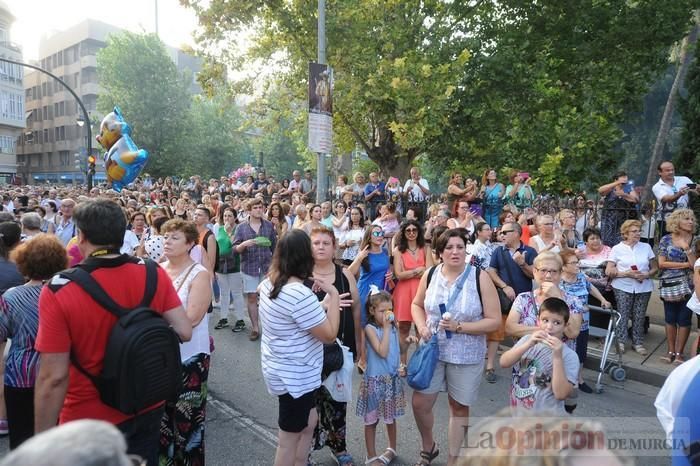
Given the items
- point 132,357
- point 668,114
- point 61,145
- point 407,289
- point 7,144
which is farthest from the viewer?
point 61,145

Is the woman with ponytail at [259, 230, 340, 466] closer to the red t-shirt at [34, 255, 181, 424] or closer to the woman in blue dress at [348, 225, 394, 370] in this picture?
the red t-shirt at [34, 255, 181, 424]

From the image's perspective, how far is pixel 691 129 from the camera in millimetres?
14305

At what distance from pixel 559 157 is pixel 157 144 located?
3303 cm

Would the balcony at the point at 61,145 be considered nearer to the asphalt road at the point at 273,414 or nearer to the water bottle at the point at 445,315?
the asphalt road at the point at 273,414

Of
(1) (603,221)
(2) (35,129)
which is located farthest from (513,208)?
(2) (35,129)

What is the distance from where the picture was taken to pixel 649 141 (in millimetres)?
36906

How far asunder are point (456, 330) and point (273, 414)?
2.09 meters

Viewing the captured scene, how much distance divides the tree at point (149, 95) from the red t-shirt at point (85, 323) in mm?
38508

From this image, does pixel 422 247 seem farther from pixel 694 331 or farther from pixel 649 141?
pixel 649 141

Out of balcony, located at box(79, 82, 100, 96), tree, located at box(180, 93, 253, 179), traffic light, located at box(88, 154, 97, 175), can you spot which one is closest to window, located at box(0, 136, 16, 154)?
balcony, located at box(79, 82, 100, 96)

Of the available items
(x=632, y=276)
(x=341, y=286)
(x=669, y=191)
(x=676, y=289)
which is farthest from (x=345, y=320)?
(x=669, y=191)

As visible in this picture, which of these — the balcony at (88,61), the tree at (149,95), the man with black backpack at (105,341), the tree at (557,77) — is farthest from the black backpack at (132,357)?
the balcony at (88,61)

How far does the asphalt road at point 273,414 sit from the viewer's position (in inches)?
154

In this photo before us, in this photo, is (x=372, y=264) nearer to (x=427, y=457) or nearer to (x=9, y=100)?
(x=427, y=457)
